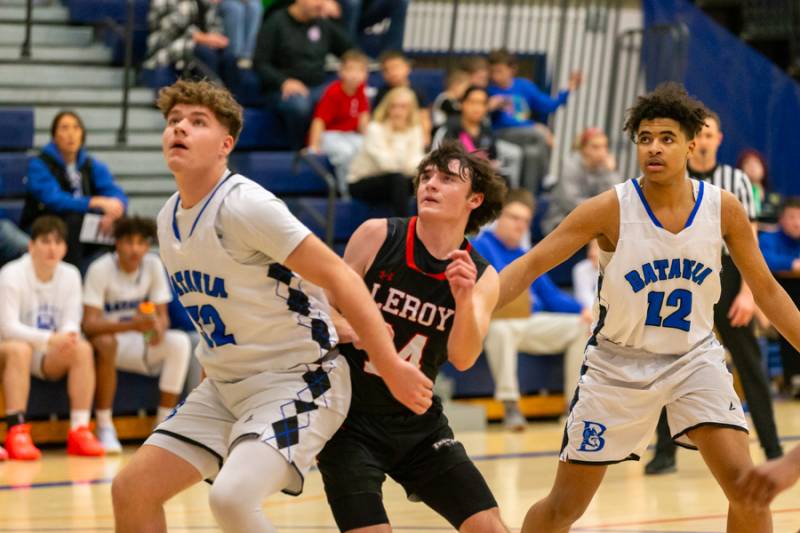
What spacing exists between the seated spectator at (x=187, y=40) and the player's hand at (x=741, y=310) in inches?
204

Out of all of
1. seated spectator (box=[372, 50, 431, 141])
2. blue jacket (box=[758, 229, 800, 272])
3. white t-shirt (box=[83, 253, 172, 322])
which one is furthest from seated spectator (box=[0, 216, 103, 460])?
blue jacket (box=[758, 229, 800, 272])

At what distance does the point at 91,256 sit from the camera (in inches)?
382

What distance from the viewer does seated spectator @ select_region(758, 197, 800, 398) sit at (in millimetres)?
11406

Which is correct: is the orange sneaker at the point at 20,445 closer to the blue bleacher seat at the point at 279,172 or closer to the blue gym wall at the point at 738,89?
the blue bleacher seat at the point at 279,172

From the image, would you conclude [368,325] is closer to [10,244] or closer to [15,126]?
[10,244]

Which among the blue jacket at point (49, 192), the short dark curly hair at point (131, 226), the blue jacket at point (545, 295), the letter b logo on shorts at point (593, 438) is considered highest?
the letter b logo on shorts at point (593, 438)

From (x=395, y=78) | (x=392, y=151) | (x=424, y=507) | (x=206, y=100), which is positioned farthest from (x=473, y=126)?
(x=206, y=100)

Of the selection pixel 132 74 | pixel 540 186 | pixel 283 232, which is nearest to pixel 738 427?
pixel 283 232

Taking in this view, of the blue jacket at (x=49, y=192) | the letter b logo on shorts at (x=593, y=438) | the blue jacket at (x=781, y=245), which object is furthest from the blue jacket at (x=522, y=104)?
the letter b logo on shorts at (x=593, y=438)

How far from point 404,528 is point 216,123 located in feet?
8.40

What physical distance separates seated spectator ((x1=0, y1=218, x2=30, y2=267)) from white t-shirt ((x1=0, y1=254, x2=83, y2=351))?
1.27 feet

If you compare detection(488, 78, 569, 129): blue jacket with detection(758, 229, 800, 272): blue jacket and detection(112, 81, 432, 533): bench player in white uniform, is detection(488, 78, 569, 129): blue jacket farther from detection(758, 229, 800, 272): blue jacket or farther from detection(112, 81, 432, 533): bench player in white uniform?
detection(112, 81, 432, 533): bench player in white uniform

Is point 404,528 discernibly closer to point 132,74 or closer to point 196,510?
point 196,510

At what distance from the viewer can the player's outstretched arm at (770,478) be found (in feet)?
11.4
